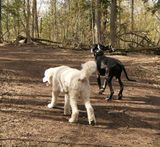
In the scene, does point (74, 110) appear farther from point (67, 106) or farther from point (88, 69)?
point (88, 69)

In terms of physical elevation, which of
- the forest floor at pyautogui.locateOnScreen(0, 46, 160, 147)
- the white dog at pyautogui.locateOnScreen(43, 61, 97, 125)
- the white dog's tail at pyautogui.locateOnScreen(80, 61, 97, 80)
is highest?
the white dog's tail at pyautogui.locateOnScreen(80, 61, 97, 80)

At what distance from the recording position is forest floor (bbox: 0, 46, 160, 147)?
24.9 ft

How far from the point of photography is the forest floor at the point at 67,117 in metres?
7.59

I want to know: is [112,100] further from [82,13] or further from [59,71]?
[82,13]

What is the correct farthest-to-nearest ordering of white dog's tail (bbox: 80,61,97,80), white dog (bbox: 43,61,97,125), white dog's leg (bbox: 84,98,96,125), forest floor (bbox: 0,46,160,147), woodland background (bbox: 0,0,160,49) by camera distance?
woodland background (bbox: 0,0,160,49), white dog's leg (bbox: 84,98,96,125), white dog (bbox: 43,61,97,125), white dog's tail (bbox: 80,61,97,80), forest floor (bbox: 0,46,160,147)

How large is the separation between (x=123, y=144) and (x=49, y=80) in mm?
2491

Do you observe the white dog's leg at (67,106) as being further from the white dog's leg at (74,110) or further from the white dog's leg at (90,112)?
the white dog's leg at (90,112)

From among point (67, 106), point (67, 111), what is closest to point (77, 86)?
point (67, 106)

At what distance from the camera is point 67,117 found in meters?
8.86

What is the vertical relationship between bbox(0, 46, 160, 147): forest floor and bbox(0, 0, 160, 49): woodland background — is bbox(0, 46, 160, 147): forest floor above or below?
below

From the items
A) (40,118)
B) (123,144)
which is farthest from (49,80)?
(123,144)

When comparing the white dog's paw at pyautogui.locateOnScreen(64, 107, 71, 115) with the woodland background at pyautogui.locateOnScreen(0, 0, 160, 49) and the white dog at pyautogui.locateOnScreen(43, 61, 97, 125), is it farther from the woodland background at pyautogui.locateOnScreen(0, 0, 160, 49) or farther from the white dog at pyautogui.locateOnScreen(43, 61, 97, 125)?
the woodland background at pyautogui.locateOnScreen(0, 0, 160, 49)

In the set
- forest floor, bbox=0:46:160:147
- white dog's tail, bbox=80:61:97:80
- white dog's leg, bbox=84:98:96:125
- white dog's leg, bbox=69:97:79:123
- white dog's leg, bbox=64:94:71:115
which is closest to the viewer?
forest floor, bbox=0:46:160:147

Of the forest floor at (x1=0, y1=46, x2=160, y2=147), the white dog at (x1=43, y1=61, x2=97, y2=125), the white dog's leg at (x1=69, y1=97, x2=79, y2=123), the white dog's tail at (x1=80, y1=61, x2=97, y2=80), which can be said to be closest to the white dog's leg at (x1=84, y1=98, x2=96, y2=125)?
the white dog at (x1=43, y1=61, x2=97, y2=125)
